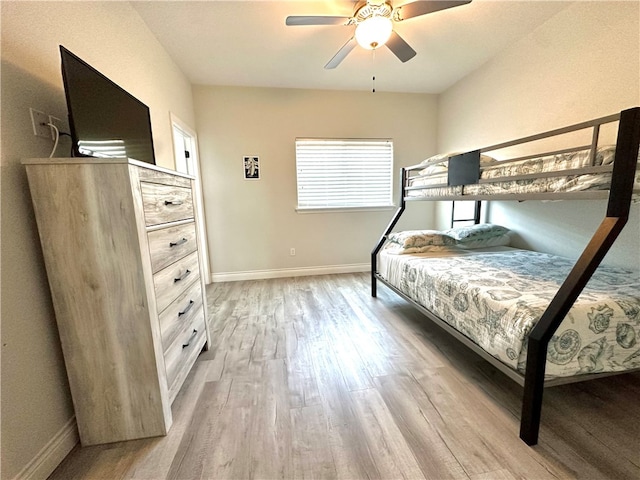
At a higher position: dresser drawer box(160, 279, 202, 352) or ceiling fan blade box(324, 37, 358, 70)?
ceiling fan blade box(324, 37, 358, 70)

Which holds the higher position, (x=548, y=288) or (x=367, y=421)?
(x=548, y=288)

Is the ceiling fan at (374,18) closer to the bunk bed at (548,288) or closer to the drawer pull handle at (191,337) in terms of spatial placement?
the bunk bed at (548,288)

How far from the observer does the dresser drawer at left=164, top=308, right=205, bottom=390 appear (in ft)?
4.42

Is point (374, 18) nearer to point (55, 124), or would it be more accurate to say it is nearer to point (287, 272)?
point (55, 124)

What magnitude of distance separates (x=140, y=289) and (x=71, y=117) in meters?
0.77

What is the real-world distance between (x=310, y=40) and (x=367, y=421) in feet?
9.77

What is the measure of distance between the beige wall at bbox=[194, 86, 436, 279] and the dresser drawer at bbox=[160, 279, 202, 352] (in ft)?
6.07

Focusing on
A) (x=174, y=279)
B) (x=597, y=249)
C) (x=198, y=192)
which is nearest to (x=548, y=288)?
(x=597, y=249)

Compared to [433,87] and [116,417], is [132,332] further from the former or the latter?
[433,87]

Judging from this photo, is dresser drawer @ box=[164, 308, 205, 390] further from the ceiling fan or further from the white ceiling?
the white ceiling

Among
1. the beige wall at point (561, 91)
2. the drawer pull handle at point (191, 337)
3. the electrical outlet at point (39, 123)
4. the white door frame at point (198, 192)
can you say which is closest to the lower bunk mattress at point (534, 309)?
the beige wall at point (561, 91)

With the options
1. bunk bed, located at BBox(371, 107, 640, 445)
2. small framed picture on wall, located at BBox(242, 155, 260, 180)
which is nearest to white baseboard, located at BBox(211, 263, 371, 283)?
small framed picture on wall, located at BBox(242, 155, 260, 180)

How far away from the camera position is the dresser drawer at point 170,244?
125cm

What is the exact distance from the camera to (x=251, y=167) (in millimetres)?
3506
